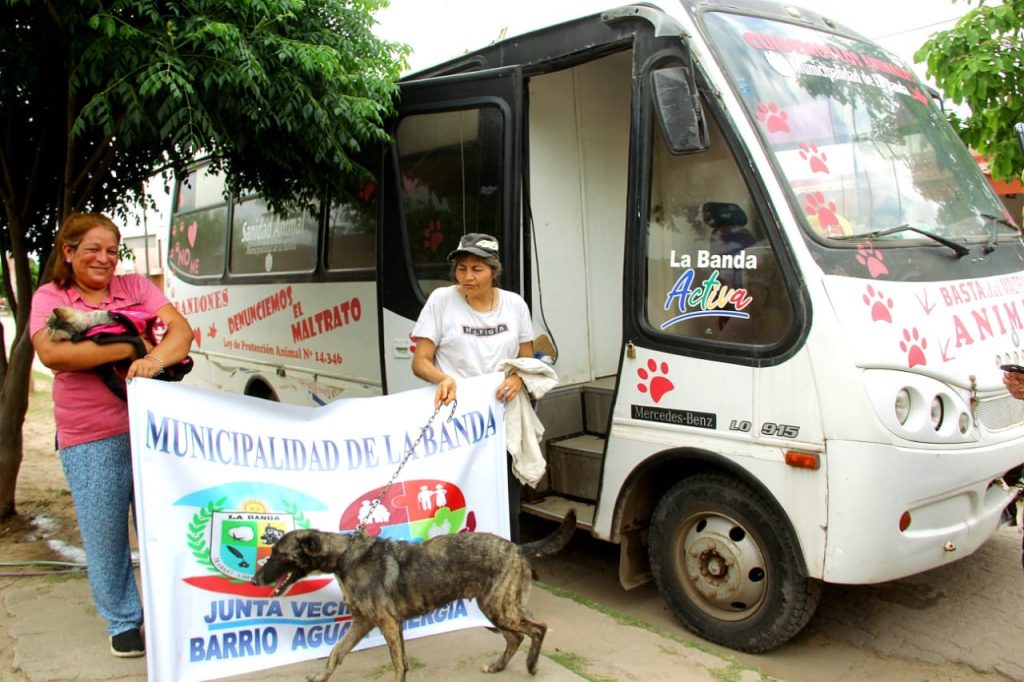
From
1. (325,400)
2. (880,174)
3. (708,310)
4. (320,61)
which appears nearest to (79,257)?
(320,61)

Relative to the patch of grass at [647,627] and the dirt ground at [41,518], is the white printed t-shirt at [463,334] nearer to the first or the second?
the patch of grass at [647,627]

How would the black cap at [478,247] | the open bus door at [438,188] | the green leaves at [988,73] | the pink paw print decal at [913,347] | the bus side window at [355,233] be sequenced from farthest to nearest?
the bus side window at [355,233] < the green leaves at [988,73] < the open bus door at [438,188] < the black cap at [478,247] < the pink paw print decal at [913,347]

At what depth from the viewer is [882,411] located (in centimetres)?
344

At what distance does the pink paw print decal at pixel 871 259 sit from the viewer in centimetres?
371

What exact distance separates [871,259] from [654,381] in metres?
1.09

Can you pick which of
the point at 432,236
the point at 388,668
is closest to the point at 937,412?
the point at 388,668

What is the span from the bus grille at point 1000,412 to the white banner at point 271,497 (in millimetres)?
2058

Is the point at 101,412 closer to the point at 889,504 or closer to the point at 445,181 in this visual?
the point at 445,181

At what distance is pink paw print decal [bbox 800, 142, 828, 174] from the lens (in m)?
3.98

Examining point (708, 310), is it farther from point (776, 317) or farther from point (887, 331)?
point (887, 331)

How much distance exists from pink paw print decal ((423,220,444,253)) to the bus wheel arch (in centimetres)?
254

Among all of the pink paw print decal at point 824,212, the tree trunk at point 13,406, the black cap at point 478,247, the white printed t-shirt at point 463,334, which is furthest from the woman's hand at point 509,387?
the tree trunk at point 13,406

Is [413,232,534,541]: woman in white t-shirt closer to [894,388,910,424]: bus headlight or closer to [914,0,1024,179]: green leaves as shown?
[894,388,910,424]: bus headlight

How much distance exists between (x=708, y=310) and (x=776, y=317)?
35 cm
